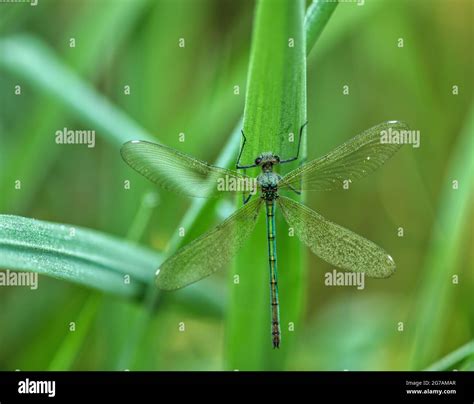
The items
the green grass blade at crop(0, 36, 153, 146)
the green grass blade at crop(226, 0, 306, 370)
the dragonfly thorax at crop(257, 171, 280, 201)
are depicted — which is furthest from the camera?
the green grass blade at crop(0, 36, 153, 146)

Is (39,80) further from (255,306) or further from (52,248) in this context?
(255,306)

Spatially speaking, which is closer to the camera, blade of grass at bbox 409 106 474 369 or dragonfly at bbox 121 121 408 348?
dragonfly at bbox 121 121 408 348

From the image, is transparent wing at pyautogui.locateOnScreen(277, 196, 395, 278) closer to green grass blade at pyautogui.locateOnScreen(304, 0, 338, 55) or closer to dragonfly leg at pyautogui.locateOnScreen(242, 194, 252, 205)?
dragonfly leg at pyautogui.locateOnScreen(242, 194, 252, 205)

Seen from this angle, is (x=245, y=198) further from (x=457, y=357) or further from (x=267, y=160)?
(x=457, y=357)

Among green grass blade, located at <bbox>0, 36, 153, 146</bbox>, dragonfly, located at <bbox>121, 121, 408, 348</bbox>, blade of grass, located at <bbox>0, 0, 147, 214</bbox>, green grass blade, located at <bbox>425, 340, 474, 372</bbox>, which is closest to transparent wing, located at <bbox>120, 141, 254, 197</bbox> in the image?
dragonfly, located at <bbox>121, 121, 408, 348</bbox>

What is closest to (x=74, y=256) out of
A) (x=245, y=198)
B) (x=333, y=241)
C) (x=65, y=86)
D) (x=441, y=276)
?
(x=245, y=198)

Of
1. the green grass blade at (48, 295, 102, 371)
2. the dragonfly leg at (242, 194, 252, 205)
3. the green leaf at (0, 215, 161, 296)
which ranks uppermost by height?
the dragonfly leg at (242, 194, 252, 205)
